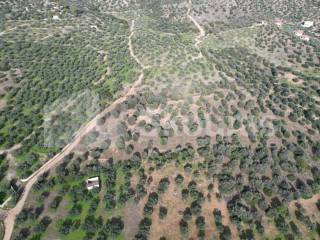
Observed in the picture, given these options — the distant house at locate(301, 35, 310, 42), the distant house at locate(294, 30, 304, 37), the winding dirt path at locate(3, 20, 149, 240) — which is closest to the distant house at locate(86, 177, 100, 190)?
the winding dirt path at locate(3, 20, 149, 240)

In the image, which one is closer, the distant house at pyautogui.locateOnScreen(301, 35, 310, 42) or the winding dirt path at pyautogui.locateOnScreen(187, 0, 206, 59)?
the distant house at pyautogui.locateOnScreen(301, 35, 310, 42)

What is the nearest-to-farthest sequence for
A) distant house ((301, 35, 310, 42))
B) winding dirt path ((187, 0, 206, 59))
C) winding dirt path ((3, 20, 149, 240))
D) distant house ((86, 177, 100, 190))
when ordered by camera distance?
winding dirt path ((3, 20, 149, 240))
distant house ((86, 177, 100, 190))
distant house ((301, 35, 310, 42))
winding dirt path ((187, 0, 206, 59))

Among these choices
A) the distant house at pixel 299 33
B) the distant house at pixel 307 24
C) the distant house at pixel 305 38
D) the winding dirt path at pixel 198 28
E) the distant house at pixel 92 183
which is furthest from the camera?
the distant house at pixel 307 24

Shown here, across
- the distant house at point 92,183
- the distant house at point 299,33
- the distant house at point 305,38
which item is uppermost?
the distant house at point 299,33

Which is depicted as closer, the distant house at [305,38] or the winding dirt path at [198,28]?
the distant house at [305,38]

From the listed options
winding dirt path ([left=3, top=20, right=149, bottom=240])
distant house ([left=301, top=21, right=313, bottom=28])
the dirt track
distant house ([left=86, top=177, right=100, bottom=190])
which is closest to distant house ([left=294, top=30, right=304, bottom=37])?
distant house ([left=301, top=21, right=313, bottom=28])

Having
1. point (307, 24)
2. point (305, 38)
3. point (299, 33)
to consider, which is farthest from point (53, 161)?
point (307, 24)

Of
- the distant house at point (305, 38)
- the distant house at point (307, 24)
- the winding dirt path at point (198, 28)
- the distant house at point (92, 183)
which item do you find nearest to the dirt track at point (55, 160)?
the distant house at point (92, 183)

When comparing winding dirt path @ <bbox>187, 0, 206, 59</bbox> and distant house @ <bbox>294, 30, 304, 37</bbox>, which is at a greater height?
distant house @ <bbox>294, 30, 304, 37</bbox>

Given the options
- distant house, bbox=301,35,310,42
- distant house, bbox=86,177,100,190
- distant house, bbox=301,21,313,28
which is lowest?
distant house, bbox=86,177,100,190

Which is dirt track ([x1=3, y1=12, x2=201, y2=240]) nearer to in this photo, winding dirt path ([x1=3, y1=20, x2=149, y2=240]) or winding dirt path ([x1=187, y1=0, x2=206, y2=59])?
winding dirt path ([x1=3, y1=20, x2=149, y2=240])

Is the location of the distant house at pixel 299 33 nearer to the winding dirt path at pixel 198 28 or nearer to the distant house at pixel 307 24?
the distant house at pixel 307 24

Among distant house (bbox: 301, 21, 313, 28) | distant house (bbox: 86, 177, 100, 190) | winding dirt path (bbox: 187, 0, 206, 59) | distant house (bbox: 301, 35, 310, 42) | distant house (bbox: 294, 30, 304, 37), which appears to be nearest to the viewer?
distant house (bbox: 86, 177, 100, 190)
